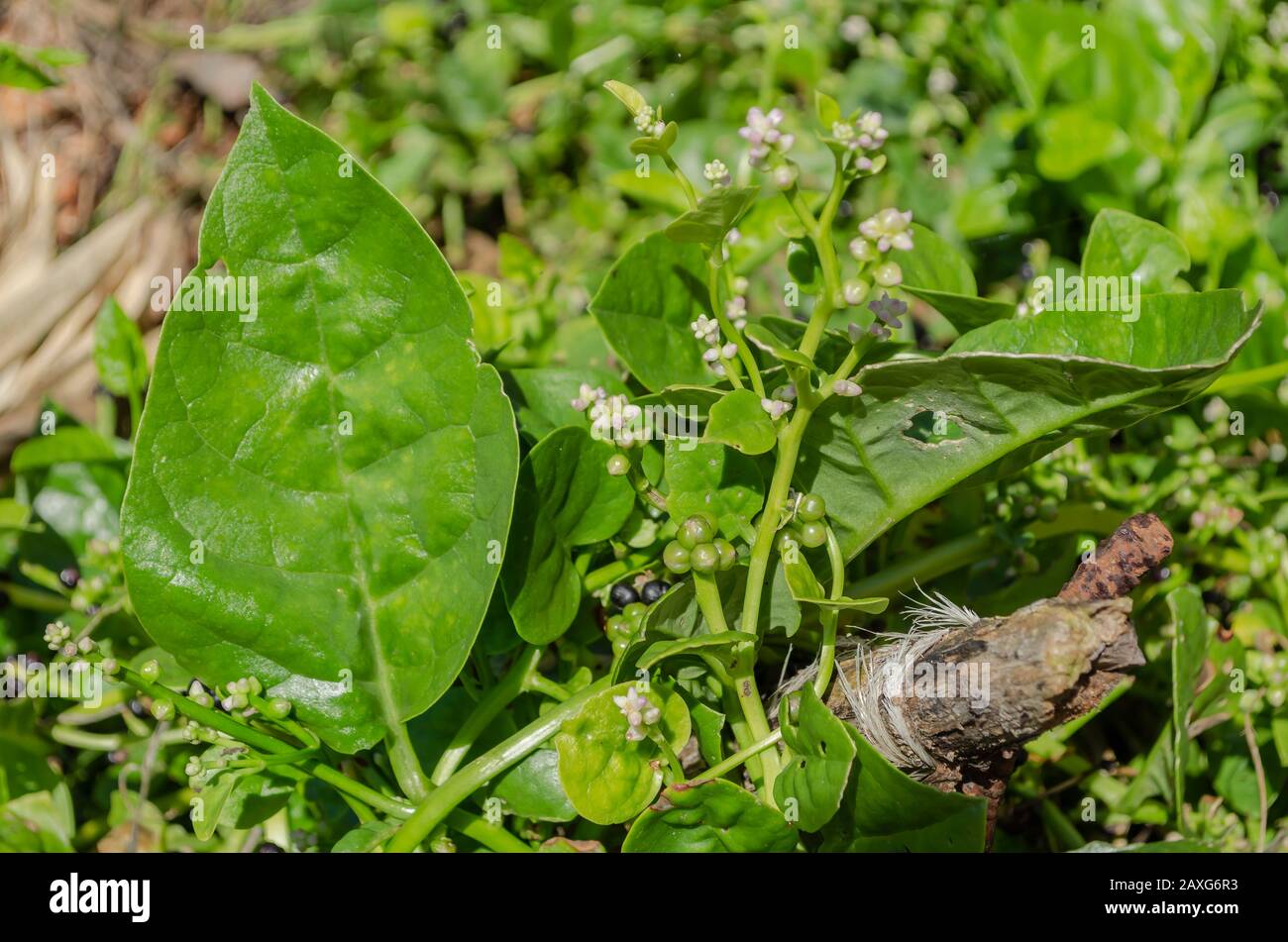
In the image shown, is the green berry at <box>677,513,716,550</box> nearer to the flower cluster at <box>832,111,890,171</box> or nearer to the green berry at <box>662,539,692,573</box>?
the green berry at <box>662,539,692,573</box>

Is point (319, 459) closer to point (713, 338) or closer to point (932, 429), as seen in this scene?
point (713, 338)

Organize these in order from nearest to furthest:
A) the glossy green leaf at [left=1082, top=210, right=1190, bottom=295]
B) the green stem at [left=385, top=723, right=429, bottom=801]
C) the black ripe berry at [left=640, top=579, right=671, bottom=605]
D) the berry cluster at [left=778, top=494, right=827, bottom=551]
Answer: the berry cluster at [left=778, top=494, right=827, bottom=551] < the green stem at [left=385, top=723, right=429, bottom=801] < the black ripe berry at [left=640, top=579, right=671, bottom=605] < the glossy green leaf at [left=1082, top=210, right=1190, bottom=295]

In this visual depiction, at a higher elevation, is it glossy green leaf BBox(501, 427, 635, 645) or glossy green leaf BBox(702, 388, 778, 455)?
glossy green leaf BBox(702, 388, 778, 455)

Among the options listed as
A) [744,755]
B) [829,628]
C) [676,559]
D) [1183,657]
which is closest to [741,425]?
[676,559]

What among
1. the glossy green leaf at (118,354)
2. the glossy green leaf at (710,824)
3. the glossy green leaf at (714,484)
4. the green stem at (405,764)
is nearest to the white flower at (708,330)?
the glossy green leaf at (714,484)

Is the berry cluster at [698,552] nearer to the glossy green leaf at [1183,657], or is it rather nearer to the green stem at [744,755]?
the green stem at [744,755]

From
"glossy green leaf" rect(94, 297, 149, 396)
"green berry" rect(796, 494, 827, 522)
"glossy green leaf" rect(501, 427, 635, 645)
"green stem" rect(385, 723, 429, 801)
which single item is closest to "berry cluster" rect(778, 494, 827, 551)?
"green berry" rect(796, 494, 827, 522)
